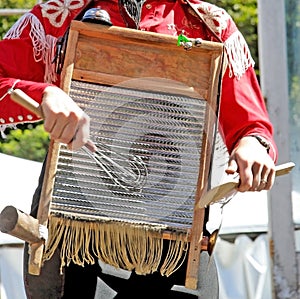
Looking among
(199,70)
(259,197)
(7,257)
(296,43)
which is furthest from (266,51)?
(199,70)

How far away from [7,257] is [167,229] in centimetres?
239

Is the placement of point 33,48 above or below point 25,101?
above

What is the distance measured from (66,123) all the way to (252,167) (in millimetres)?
586

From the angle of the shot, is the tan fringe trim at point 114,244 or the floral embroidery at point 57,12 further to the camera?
the floral embroidery at point 57,12

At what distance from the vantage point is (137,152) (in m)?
2.94

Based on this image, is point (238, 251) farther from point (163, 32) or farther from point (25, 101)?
point (25, 101)

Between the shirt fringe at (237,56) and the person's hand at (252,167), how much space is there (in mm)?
335

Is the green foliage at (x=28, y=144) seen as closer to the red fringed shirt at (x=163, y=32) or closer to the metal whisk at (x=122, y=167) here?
the red fringed shirt at (x=163, y=32)

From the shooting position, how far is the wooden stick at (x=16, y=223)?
256 cm

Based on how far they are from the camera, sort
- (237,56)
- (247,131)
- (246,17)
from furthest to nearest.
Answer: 1. (246,17)
2. (237,56)
3. (247,131)

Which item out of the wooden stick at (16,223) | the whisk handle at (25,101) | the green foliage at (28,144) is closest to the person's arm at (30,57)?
the whisk handle at (25,101)

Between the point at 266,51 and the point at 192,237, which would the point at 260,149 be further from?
the point at 266,51

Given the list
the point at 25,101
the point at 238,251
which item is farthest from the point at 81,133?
the point at 238,251

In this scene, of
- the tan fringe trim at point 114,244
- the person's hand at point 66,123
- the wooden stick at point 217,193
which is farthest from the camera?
the tan fringe trim at point 114,244
